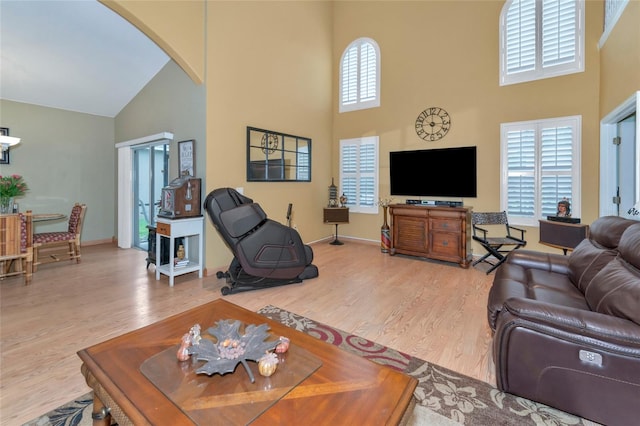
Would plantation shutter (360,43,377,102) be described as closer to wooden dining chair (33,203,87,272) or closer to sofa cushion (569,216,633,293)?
sofa cushion (569,216,633,293)

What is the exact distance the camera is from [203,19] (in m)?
3.99

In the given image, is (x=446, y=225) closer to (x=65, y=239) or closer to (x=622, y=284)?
(x=622, y=284)

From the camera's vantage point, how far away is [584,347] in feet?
4.94

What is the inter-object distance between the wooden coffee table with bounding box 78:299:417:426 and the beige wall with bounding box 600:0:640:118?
3676 millimetres

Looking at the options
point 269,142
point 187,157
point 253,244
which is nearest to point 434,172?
point 269,142

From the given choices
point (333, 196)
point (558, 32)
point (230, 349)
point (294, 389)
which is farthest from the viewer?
point (333, 196)

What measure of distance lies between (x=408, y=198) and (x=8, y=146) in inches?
280

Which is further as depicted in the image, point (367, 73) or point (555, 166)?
point (367, 73)

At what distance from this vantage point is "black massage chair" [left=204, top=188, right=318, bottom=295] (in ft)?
11.1

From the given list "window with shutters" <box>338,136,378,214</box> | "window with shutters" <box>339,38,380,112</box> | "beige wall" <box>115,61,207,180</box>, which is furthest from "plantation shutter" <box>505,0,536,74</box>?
"beige wall" <box>115,61,207,180</box>

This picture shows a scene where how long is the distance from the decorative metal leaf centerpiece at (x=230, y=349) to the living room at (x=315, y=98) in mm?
2929

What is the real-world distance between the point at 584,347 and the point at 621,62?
137 inches

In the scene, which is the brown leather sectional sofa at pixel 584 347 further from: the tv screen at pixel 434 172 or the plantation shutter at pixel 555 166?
the tv screen at pixel 434 172

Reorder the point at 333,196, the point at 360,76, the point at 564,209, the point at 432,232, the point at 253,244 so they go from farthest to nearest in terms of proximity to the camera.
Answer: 1. the point at 333,196
2. the point at 360,76
3. the point at 432,232
4. the point at 564,209
5. the point at 253,244
